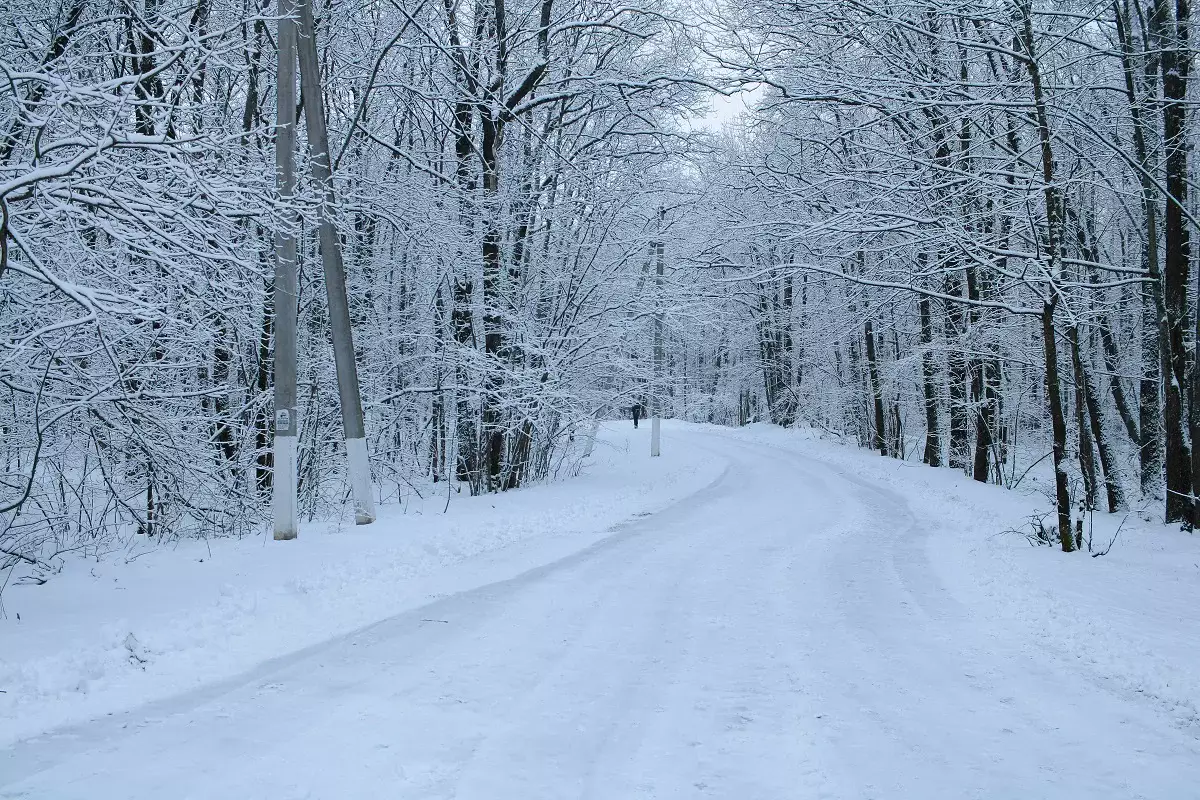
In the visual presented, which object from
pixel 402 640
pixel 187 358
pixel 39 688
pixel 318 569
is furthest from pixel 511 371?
pixel 39 688

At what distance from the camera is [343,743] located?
12.4 feet

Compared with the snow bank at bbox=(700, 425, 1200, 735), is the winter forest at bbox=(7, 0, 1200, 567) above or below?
above

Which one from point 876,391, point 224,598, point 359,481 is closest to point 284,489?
point 359,481

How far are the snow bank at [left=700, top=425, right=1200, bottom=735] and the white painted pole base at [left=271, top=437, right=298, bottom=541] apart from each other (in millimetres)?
7448

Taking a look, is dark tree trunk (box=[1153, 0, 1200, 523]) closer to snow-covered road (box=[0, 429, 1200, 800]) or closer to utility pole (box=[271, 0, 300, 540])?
snow-covered road (box=[0, 429, 1200, 800])

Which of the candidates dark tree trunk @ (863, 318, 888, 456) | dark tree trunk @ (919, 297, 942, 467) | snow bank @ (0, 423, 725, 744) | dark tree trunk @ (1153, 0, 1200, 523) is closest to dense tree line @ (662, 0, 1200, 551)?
dark tree trunk @ (1153, 0, 1200, 523)

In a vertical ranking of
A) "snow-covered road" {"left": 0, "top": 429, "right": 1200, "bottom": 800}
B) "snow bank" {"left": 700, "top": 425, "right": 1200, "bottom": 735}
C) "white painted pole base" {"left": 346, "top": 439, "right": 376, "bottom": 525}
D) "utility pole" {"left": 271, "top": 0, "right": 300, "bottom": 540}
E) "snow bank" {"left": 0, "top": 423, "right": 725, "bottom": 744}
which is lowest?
"snow bank" {"left": 700, "top": 425, "right": 1200, "bottom": 735}

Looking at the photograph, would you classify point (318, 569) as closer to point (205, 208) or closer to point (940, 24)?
point (205, 208)

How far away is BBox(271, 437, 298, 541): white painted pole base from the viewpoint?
9336 mm

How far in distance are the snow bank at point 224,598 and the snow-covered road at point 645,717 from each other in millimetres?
374

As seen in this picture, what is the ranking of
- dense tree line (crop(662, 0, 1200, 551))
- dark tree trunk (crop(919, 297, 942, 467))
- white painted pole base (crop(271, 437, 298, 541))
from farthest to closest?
dark tree trunk (crop(919, 297, 942, 467))
dense tree line (crop(662, 0, 1200, 551))
white painted pole base (crop(271, 437, 298, 541))

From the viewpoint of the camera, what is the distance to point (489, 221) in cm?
1523

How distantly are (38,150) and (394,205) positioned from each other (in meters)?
8.38

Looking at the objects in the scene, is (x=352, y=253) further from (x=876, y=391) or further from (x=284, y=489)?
(x=876, y=391)
